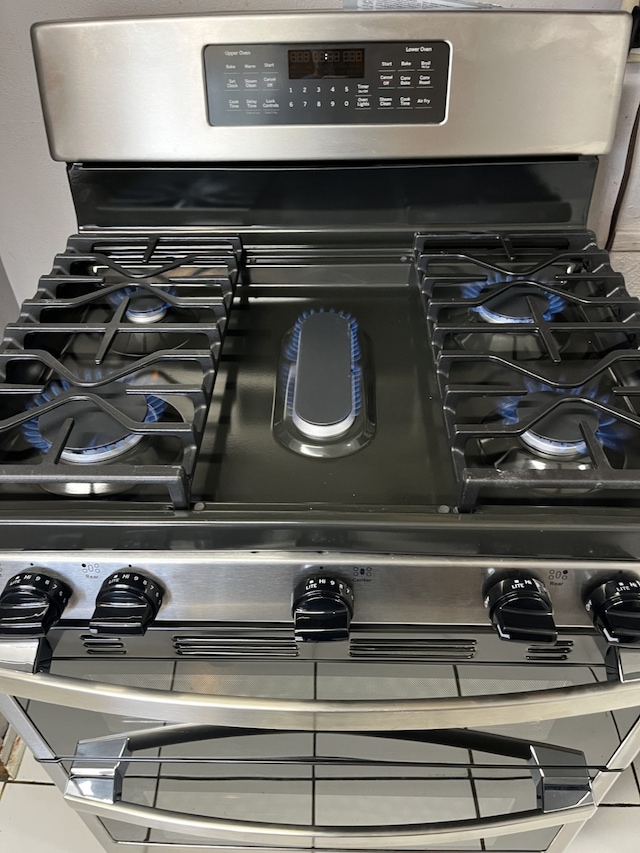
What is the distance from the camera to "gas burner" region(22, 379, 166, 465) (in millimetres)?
616

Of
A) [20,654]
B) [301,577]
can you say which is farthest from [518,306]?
[20,654]

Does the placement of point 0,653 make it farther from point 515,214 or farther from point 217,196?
point 515,214

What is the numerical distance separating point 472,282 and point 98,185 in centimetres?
49

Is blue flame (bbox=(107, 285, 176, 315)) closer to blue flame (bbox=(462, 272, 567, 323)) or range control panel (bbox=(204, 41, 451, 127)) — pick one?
range control panel (bbox=(204, 41, 451, 127))

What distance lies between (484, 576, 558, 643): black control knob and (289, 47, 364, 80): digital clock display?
602mm

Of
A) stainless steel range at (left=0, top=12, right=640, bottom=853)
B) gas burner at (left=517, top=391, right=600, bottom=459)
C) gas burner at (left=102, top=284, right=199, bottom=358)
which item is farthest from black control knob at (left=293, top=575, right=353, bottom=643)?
gas burner at (left=102, top=284, right=199, bottom=358)

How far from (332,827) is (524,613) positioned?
47 centimetres

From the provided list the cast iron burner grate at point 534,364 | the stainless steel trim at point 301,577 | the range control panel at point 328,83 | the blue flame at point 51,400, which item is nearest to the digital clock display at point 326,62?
the range control panel at point 328,83

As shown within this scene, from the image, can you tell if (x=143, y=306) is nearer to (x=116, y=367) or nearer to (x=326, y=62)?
(x=116, y=367)

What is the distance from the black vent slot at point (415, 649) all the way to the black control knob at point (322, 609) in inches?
2.9

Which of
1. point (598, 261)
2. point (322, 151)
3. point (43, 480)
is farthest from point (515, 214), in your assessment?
point (43, 480)

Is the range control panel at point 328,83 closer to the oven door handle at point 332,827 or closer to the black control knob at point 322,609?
the black control knob at point 322,609

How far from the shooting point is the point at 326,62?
79 centimetres

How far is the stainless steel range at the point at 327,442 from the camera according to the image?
0.56m
